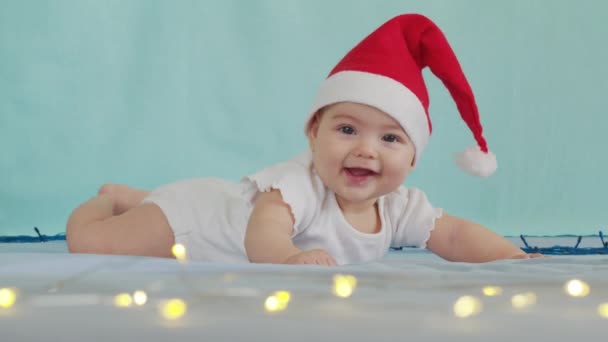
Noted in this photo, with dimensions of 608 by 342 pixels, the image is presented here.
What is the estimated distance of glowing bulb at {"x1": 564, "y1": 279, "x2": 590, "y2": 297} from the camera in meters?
0.68

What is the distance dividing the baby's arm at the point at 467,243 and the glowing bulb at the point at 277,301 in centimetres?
67

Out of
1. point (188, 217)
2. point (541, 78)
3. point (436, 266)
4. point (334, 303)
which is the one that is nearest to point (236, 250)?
point (188, 217)

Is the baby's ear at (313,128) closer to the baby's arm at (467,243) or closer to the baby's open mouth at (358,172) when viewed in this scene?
the baby's open mouth at (358,172)

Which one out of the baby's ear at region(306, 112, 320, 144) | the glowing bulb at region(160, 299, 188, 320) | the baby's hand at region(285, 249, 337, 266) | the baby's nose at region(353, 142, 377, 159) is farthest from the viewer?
the baby's ear at region(306, 112, 320, 144)

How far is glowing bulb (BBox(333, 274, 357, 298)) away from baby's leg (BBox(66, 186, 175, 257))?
58 cm

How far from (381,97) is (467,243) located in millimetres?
318

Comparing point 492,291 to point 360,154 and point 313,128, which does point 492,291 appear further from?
point 313,128

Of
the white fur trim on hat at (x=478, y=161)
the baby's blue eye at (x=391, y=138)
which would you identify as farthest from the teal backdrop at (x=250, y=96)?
the baby's blue eye at (x=391, y=138)

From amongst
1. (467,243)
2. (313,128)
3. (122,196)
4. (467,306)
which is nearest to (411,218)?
(467,243)

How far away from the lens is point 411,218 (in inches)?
50.9

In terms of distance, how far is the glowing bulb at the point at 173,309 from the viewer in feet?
1.94

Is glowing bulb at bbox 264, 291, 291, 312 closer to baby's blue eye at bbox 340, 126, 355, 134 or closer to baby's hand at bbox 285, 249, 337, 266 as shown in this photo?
baby's hand at bbox 285, 249, 337, 266

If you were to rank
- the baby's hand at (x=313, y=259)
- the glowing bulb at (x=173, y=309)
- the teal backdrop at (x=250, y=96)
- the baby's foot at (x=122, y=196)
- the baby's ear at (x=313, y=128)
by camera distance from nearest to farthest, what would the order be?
1. the glowing bulb at (x=173, y=309)
2. the baby's hand at (x=313, y=259)
3. the baby's ear at (x=313, y=128)
4. the baby's foot at (x=122, y=196)
5. the teal backdrop at (x=250, y=96)

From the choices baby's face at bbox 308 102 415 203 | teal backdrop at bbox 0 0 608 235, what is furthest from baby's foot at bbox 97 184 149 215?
teal backdrop at bbox 0 0 608 235
